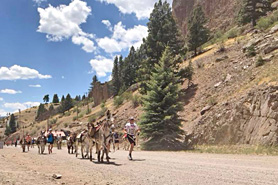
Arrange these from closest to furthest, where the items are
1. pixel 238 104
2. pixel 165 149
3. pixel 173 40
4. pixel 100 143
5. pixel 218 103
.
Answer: pixel 100 143
pixel 238 104
pixel 165 149
pixel 218 103
pixel 173 40

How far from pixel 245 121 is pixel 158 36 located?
2181cm

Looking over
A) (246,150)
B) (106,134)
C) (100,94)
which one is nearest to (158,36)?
(246,150)

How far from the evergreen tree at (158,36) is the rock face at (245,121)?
1596 cm

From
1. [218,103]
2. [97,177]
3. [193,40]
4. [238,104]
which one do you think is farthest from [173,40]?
[97,177]

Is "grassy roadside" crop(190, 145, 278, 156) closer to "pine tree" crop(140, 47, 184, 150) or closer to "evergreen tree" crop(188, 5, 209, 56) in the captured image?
"pine tree" crop(140, 47, 184, 150)

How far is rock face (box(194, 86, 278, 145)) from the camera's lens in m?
16.8

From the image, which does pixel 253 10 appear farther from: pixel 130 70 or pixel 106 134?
pixel 106 134

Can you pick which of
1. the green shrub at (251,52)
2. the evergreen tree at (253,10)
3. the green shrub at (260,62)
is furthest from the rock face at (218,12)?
the green shrub at (260,62)

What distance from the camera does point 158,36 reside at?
3700 centimetres

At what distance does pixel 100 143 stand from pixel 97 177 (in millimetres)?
4717

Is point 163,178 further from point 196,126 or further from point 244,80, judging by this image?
point 244,80

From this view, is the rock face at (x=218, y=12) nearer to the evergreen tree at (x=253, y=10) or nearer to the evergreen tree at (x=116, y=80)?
the evergreen tree at (x=253, y=10)

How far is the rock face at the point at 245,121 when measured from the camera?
1677 cm

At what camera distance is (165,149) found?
72.7ft
